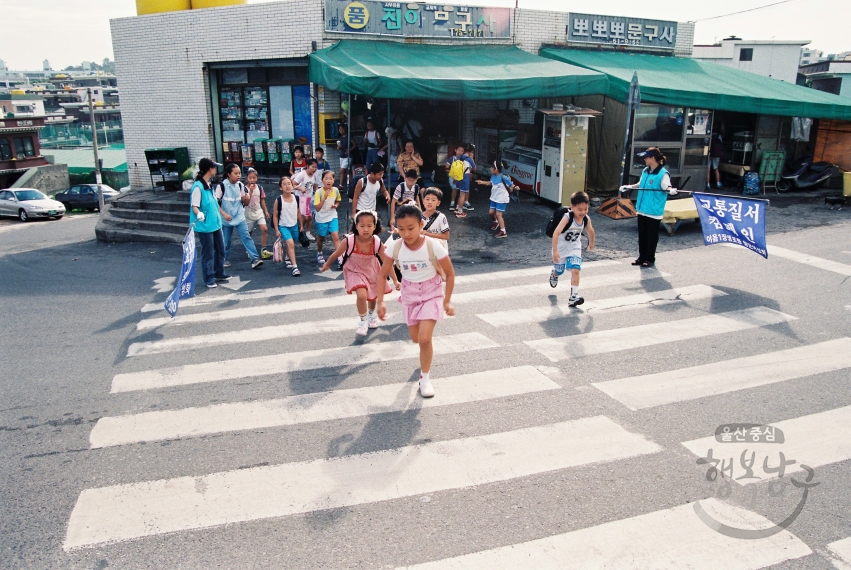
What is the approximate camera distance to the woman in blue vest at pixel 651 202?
10406 mm

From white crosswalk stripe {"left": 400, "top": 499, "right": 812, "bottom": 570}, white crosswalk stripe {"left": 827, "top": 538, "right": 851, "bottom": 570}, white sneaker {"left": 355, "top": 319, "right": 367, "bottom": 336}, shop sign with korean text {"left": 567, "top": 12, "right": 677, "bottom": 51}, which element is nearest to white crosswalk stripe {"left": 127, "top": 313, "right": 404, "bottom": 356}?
white sneaker {"left": 355, "top": 319, "right": 367, "bottom": 336}

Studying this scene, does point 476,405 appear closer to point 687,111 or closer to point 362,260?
point 362,260

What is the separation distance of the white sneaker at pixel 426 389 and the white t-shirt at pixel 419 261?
3.16ft

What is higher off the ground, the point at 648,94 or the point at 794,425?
the point at 648,94

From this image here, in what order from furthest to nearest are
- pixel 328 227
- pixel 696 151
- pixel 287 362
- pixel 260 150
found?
pixel 696 151
pixel 260 150
pixel 328 227
pixel 287 362

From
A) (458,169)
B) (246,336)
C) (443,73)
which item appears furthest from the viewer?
(458,169)

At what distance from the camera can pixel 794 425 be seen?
5527 millimetres

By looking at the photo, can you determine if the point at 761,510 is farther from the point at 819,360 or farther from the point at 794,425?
the point at 819,360

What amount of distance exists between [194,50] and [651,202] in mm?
11635

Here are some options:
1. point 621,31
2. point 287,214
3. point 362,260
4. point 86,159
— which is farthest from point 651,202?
point 86,159

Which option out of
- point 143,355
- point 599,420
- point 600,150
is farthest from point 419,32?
point 599,420

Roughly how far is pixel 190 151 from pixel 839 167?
17.4m

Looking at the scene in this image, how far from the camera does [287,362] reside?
6.97m

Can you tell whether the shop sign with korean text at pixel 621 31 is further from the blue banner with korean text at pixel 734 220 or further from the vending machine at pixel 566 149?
the blue banner with korean text at pixel 734 220
